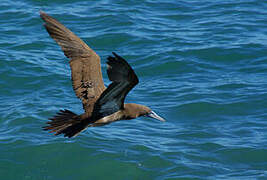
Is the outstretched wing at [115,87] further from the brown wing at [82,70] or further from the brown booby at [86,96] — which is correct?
the brown wing at [82,70]

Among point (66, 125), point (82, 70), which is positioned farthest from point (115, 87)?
point (82, 70)

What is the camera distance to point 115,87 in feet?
17.2

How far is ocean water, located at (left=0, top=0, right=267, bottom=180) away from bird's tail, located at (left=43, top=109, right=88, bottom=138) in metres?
1.26

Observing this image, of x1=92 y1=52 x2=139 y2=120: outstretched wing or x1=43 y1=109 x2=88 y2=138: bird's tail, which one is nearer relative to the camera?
x1=92 y1=52 x2=139 y2=120: outstretched wing

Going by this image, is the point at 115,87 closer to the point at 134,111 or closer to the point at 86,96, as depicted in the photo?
the point at 86,96

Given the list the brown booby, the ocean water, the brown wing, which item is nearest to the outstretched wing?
the brown booby

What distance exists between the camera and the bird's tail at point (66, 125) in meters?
5.67

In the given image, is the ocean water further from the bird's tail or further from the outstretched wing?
the outstretched wing

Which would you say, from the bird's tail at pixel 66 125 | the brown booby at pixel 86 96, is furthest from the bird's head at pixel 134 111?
the bird's tail at pixel 66 125

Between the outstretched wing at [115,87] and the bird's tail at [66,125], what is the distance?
0.67ft

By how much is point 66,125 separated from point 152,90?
3.47 metres

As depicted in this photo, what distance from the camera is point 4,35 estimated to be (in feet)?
35.9

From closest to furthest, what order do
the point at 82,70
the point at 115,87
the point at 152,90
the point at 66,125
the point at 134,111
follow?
the point at 115,87, the point at 66,125, the point at 82,70, the point at 134,111, the point at 152,90

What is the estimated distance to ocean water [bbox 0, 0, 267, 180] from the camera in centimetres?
704
